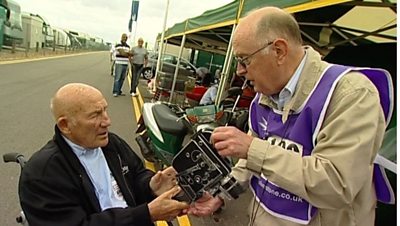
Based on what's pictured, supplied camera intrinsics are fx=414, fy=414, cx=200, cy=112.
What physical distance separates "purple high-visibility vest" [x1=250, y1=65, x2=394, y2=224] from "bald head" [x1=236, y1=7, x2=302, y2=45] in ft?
0.73

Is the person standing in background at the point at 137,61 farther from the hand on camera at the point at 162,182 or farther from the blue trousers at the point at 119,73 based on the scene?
the hand on camera at the point at 162,182

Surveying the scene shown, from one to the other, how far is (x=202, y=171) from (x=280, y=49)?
A: 2.22 feet

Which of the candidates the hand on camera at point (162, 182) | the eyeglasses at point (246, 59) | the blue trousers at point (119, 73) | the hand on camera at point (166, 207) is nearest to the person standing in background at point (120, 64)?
the blue trousers at point (119, 73)

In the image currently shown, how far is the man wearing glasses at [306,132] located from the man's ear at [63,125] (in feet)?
3.23

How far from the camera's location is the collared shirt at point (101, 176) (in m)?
2.28

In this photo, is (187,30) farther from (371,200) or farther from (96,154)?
(371,200)

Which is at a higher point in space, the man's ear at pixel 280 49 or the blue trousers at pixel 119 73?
the man's ear at pixel 280 49

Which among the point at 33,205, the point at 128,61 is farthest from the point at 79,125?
the point at 128,61

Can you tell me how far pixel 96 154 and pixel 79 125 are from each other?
21cm

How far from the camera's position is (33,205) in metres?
2.05

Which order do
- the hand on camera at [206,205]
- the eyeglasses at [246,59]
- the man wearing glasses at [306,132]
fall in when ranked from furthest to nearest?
the hand on camera at [206,205], the eyeglasses at [246,59], the man wearing glasses at [306,132]

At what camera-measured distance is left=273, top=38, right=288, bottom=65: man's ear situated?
168 cm

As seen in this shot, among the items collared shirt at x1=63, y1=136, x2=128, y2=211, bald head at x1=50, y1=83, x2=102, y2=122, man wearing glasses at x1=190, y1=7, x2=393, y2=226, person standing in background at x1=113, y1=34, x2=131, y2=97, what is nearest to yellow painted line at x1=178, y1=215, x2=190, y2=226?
collared shirt at x1=63, y1=136, x2=128, y2=211

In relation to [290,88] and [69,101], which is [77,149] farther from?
[290,88]
